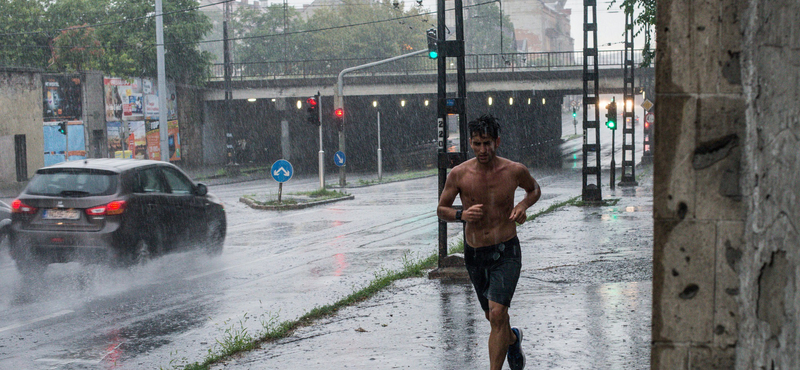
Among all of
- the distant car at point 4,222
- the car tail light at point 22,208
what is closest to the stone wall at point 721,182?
the car tail light at point 22,208

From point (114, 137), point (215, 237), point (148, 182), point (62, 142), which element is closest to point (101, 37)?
point (114, 137)

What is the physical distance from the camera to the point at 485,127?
16.9ft

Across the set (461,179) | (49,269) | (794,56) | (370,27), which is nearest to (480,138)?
(461,179)

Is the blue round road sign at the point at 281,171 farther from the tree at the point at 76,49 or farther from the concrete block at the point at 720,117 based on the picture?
the tree at the point at 76,49

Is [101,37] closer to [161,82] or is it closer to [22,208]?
[161,82]

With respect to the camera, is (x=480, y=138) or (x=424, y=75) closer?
(x=480, y=138)

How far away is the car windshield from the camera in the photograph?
10.8 m

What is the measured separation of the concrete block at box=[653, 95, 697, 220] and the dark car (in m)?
9.19

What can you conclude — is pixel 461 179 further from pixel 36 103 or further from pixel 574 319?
pixel 36 103

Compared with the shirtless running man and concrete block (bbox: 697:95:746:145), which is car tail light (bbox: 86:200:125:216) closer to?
the shirtless running man

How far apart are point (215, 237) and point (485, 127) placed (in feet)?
30.3

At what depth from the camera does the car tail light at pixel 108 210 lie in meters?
10.7

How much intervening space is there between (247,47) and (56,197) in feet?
247

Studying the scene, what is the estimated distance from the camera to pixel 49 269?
447 inches
